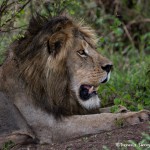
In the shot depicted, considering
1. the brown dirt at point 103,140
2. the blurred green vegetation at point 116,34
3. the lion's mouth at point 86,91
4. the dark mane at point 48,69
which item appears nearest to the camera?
the brown dirt at point 103,140

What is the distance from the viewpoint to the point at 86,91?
5.60 metres

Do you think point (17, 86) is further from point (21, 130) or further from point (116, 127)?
point (116, 127)

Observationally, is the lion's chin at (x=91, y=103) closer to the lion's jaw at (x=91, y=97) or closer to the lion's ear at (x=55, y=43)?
the lion's jaw at (x=91, y=97)

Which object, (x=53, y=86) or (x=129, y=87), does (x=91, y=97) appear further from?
(x=129, y=87)

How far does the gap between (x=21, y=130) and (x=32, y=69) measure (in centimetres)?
57

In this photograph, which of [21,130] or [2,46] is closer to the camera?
[21,130]

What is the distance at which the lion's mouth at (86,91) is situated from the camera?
18.3 feet

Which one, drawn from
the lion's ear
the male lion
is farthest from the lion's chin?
the lion's ear

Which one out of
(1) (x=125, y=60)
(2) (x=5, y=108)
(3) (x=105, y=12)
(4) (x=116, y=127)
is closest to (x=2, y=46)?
(2) (x=5, y=108)

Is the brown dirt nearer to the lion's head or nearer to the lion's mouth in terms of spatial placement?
the lion's head

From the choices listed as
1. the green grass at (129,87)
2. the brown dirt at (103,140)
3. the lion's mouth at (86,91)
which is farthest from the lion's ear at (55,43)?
the green grass at (129,87)

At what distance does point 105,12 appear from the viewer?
10672 mm

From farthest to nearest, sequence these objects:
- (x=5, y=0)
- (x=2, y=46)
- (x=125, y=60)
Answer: (x=125, y=60) → (x=2, y=46) → (x=5, y=0)

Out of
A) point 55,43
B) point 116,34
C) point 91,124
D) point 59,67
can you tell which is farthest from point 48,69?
point 116,34
